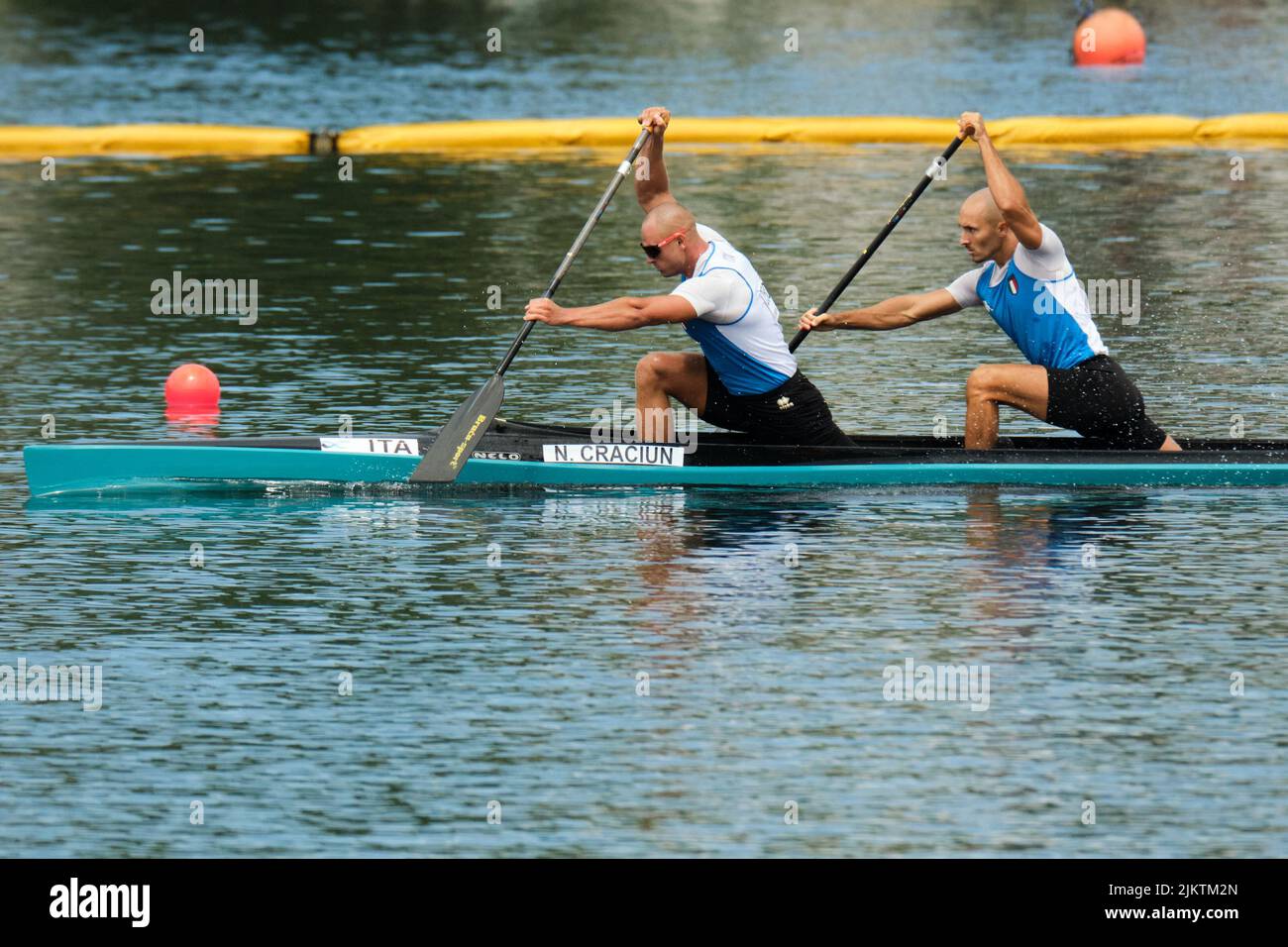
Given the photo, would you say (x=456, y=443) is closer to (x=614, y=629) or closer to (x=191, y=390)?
(x=614, y=629)

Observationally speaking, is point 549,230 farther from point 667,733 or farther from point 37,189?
point 667,733

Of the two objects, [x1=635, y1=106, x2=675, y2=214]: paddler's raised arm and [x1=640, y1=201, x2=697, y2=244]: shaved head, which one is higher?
[x1=635, y1=106, x2=675, y2=214]: paddler's raised arm

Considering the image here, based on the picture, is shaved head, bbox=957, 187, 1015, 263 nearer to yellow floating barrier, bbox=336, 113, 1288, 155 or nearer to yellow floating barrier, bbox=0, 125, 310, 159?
yellow floating barrier, bbox=336, 113, 1288, 155

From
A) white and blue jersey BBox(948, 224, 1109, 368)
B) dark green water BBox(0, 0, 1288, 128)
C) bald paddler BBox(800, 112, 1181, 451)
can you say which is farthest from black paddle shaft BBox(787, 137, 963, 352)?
dark green water BBox(0, 0, 1288, 128)

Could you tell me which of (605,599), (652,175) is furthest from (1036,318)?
(605,599)

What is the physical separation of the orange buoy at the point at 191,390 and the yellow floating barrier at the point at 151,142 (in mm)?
12430

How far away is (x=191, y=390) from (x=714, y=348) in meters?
3.48

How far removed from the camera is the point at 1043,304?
38.2ft

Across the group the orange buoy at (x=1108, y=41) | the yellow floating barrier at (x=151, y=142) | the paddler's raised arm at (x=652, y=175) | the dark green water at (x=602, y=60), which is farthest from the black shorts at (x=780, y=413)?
the orange buoy at (x=1108, y=41)

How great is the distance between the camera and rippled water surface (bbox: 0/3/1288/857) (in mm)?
7609

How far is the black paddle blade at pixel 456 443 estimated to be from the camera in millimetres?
11758

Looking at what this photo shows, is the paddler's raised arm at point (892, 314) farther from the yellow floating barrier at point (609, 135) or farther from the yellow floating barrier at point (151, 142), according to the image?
the yellow floating barrier at point (151, 142)

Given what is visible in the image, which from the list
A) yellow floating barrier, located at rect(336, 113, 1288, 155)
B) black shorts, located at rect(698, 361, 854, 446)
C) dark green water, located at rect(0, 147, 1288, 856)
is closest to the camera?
dark green water, located at rect(0, 147, 1288, 856)

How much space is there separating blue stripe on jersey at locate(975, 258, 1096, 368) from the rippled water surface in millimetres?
619
